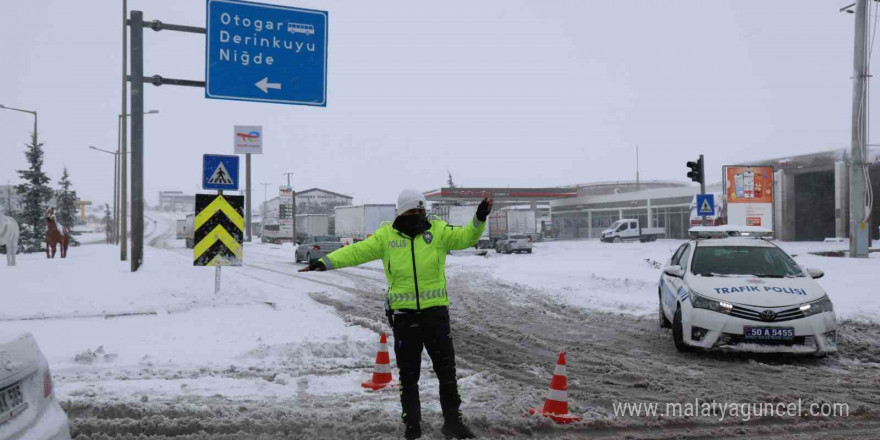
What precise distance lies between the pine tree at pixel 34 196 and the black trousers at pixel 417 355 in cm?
Result: 4896

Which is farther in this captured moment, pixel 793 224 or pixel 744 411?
pixel 793 224

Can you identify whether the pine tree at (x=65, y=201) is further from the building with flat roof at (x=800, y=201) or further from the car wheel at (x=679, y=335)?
the car wheel at (x=679, y=335)

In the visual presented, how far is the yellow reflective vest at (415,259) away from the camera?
468 cm

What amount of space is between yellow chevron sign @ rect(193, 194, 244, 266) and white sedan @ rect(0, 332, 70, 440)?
7983 mm

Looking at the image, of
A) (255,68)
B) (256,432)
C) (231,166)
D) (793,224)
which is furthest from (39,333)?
(793,224)

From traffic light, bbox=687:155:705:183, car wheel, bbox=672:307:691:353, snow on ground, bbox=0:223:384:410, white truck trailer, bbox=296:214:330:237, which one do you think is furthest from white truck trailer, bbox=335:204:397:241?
car wheel, bbox=672:307:691:353

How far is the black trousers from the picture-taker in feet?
15.3

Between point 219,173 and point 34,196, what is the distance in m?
42.1

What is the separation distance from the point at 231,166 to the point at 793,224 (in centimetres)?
4631

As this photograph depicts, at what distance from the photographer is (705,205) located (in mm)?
19047

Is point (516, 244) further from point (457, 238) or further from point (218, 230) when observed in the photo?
point (457, 238)

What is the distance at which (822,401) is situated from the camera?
5.68m

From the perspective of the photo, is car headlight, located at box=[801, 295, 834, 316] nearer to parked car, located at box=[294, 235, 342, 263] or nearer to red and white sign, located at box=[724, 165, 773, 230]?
parked car, located at box=[294, 235, 342, 263]

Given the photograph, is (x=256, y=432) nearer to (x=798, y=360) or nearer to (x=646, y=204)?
(x=798, y=360)
